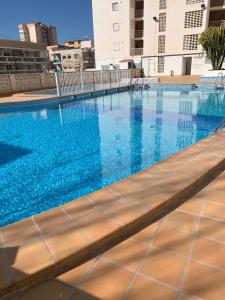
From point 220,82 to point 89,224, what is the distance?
694 inches

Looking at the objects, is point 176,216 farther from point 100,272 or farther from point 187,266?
point 100,272

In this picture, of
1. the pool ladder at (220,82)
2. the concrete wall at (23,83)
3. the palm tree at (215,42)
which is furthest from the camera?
the palm tree at (215,42)

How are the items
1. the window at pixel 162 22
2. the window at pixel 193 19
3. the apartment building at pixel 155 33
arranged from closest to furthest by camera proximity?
1. the window at pixel 193 19
2. the apartment building at pixel 155 33
3. the window at pixel 162 22

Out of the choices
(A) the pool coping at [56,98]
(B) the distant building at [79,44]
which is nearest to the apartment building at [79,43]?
(B) the distant building at [79,44]

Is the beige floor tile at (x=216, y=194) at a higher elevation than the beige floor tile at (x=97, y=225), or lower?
lower

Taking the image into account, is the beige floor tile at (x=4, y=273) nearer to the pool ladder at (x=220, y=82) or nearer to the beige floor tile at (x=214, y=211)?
the beige floor tile at (x=214, y=211)

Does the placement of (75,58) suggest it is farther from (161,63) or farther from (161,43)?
(161,63)

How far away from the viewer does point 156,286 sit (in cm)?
137

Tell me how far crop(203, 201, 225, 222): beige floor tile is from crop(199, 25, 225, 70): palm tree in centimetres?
Result: 1913

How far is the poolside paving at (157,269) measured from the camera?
1.33 m

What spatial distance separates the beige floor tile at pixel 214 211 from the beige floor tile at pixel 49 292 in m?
1.31

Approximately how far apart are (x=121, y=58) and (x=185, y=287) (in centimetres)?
3237

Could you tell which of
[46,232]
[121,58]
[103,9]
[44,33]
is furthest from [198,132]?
[44,33]

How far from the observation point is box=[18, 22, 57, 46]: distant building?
10219cm
